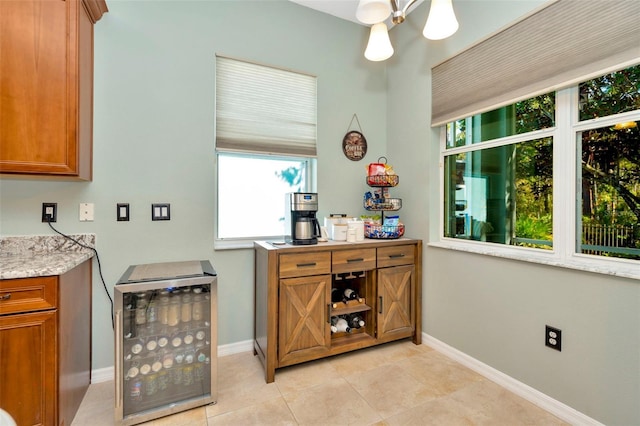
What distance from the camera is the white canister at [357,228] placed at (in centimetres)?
244

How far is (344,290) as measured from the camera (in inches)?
101

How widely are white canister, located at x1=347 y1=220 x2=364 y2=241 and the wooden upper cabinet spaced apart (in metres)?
1.87

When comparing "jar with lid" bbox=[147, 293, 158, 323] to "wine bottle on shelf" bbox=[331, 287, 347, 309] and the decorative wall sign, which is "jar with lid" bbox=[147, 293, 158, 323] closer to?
"wine bottle on shelf" bbox=[331, 287, 347, 309]

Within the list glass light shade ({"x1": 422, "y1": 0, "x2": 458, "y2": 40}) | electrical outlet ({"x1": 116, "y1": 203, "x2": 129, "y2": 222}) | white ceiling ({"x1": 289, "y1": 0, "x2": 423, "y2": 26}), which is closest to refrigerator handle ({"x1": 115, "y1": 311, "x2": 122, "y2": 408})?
electrical outlet ({"x1": 116, "y1": 203, "x2": 129, "y2": 222})

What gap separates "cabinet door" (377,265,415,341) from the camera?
7.86 ft

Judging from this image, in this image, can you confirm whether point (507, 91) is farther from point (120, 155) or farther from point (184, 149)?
point (120, 155)

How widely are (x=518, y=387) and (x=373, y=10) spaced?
8.54 feet

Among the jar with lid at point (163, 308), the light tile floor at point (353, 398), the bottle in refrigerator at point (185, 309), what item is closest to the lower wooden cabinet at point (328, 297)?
the light tile floor at point (353, 398)

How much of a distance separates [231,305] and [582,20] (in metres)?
2.91

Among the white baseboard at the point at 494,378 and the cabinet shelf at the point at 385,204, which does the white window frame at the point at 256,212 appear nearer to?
the cabinet shelf at the point at 385,204

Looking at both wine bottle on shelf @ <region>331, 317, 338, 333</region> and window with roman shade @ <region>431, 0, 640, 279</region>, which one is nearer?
window with roman shade @ <region>431, 0, 640, 279</region>

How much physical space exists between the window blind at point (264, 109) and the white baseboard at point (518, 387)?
80.1 inches

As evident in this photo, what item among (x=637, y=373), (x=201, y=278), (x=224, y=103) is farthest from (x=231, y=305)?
(x=637, y=373)

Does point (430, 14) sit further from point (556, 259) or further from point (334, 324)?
point (334, 324)
